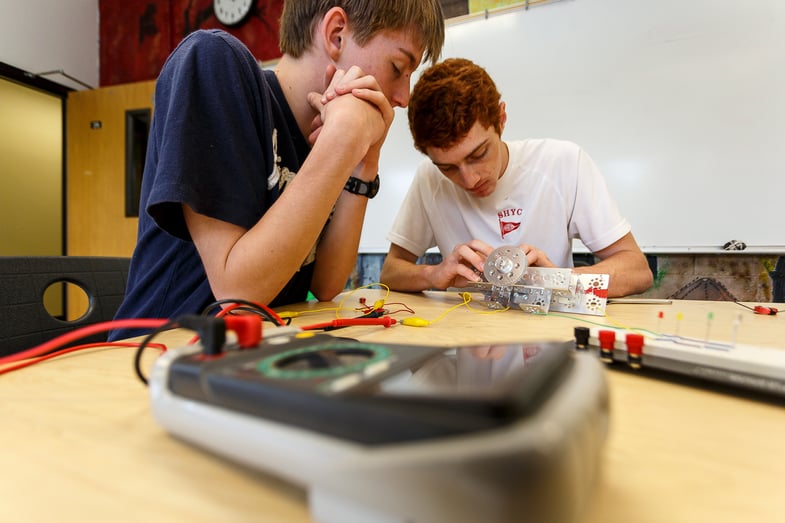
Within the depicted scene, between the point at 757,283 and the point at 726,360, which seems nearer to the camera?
the point at 726,360

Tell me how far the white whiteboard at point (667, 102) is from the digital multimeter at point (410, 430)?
5.85 ft

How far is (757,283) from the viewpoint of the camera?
153 cm

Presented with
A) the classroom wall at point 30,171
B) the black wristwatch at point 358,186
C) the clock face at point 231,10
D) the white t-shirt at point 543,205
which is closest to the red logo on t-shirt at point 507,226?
the white t-shirt at point 543,205

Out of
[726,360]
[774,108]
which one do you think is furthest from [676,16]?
[726,360]

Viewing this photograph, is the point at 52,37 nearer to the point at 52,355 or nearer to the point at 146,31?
the point at 146,31

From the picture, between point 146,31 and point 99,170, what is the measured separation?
3.33 feet

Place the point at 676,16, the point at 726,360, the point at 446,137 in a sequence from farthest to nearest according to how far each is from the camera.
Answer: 1. the point at 676,16
2. the point at 446,137
3. the point at 726,360

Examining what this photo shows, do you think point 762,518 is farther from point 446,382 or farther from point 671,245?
point 671,245

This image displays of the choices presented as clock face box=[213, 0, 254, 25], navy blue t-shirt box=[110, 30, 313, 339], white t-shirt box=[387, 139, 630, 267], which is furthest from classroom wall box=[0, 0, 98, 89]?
white t-shirt box=[387, 139, 630, 267]

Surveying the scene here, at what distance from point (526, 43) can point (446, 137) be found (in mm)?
1124

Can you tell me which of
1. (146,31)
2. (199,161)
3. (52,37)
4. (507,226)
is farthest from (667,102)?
(52,37)

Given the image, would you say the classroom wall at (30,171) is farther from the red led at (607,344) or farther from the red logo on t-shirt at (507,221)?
the red led at (607,344)

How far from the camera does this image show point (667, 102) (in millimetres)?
1610

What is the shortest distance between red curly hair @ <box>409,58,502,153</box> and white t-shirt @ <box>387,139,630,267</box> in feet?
0.71
